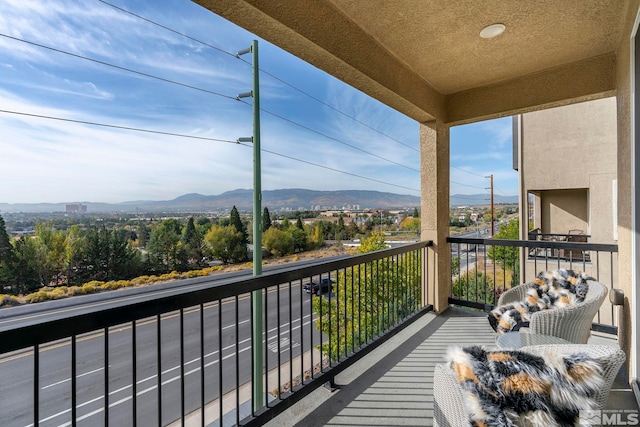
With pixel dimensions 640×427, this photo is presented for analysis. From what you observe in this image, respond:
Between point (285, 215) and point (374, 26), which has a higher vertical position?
point (374, 26)

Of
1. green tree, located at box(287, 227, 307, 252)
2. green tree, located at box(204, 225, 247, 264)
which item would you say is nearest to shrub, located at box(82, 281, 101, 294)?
green tree, located at box(204, 225, 247, 264)

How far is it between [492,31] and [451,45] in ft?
1.02

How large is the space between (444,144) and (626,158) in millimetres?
1741

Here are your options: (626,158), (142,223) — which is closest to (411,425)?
(626,158)

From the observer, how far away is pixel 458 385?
999 millimetres

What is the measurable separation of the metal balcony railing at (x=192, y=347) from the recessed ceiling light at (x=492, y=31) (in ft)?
6.27

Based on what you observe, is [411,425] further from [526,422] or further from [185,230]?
[185,230]

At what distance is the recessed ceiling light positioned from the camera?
233cm

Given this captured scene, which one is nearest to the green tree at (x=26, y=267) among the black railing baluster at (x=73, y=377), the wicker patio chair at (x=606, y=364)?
the black railing baluster at (x=73, y=377)

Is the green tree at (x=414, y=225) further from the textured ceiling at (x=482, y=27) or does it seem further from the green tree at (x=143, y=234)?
the green tree at (x=143, y=234)

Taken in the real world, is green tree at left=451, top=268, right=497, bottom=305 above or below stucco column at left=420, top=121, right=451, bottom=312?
below

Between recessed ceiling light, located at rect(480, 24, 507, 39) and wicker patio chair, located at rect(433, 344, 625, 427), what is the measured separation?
2250 millimetres

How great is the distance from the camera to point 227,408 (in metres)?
6.09

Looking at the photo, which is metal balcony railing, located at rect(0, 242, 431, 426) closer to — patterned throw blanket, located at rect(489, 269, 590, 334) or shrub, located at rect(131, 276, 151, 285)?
patterned throw blanket, located at rect(489, 269, 590, 334)
